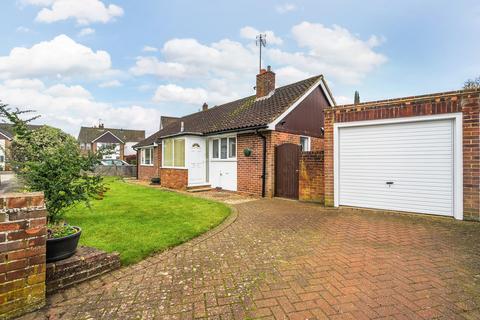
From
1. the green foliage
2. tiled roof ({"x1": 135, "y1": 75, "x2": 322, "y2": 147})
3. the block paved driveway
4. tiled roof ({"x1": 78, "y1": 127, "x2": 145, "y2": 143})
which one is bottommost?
the block paved driveway

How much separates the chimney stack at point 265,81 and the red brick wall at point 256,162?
3580 millimetres

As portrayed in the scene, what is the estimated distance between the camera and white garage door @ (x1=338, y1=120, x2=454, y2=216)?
649 cm

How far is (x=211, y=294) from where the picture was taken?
9.04 feet

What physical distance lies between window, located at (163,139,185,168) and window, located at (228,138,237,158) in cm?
257

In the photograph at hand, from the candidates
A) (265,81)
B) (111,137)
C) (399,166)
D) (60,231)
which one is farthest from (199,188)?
(111,137)

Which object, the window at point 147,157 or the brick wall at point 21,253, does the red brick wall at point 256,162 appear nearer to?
the brick wall at point 21,253

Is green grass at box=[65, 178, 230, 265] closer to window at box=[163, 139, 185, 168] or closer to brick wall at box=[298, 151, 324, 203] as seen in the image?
brick wall at box=[298, 151, 324, 203]

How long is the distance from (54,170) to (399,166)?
8164 mm

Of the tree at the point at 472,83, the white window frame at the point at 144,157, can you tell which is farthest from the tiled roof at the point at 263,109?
the tree at the point at 472,83

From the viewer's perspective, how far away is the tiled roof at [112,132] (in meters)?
48.5

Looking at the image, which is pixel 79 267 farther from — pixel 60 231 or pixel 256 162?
pixel 256 162

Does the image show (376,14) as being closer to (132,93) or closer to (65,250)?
(65,250)

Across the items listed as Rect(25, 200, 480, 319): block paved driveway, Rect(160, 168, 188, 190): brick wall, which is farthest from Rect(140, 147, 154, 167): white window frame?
Rect(25, 200, 480, 319): block paved driveway

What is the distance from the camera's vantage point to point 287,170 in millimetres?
9805
